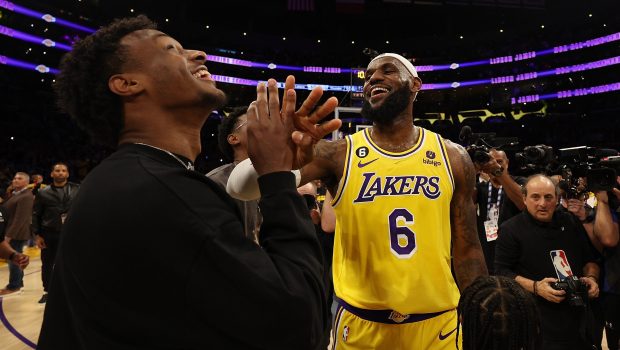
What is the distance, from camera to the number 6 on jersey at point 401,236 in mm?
2271

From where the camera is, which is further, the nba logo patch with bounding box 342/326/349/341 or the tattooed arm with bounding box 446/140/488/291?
the tattooed arm with bounding box 446/140/488/291

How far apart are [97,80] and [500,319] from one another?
144 cm

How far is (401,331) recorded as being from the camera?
220 cm

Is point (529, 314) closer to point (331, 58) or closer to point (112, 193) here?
point (112, 193)

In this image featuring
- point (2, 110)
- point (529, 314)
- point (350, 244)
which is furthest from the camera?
point (2, 110)

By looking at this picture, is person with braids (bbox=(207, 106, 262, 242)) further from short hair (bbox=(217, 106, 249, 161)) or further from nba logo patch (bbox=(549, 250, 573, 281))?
nba logo patch (bbox=(549, 250, 573, 281))

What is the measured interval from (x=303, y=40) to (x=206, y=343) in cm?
2869

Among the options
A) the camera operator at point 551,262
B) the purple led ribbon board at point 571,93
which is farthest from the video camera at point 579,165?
the purple led ribbon board at point 571,93

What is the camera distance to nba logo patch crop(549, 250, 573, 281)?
3375 mm

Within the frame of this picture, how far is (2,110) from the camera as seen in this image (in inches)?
755

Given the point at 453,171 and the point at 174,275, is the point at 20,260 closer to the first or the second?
the point at 453,171

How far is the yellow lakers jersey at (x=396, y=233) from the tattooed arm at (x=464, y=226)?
0.38 feet

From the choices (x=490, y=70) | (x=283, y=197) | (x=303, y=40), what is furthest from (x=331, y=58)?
(x=283, y=197)

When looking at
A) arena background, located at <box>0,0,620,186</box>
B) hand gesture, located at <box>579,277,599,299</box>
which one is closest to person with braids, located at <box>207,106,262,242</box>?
hand gesture, located at <box>579,277,599,299</box>
